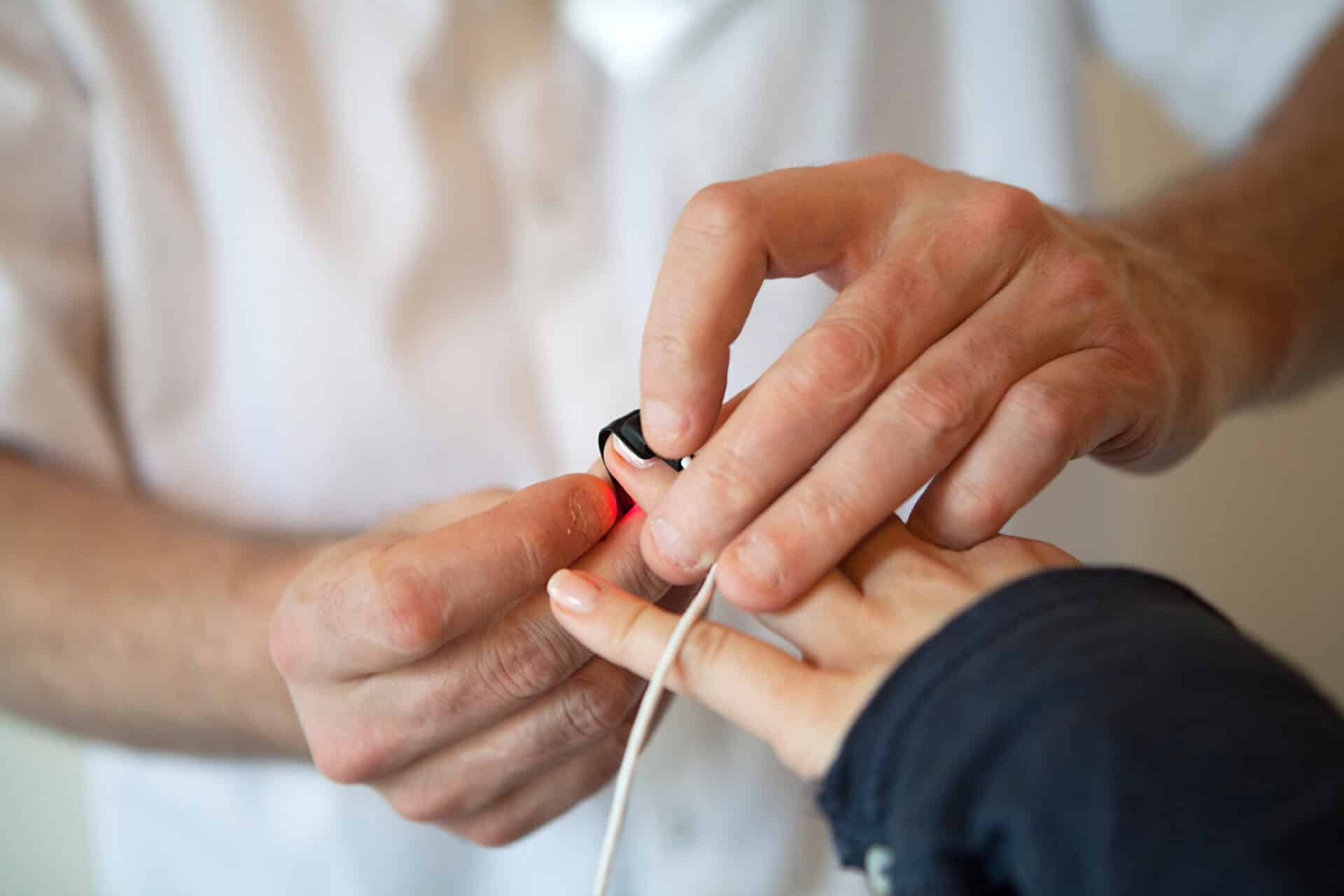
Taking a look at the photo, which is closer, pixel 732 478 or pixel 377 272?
pixel 732 478

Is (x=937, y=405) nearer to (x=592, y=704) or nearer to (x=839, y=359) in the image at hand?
(x=839, y=359)

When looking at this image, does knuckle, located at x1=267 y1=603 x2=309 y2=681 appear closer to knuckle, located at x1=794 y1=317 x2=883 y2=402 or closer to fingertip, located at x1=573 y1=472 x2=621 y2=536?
fingertip, located at x1=573 y1=472 x2=621 y2=536

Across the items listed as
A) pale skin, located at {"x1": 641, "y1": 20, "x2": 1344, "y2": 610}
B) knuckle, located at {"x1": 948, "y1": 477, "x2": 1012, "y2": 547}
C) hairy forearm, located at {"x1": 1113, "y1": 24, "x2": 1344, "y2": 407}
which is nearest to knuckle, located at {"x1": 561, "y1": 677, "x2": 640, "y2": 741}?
pale skin, located at {"x1": 641, "y1": 20, "x2": 1344, "y2": 610}

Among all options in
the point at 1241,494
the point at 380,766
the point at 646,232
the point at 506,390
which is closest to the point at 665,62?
the point at 646,232

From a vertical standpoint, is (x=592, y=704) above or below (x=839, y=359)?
below

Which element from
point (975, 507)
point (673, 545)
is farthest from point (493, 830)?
point (975, 507)

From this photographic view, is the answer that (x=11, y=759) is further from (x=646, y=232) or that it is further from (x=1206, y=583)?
(x=1206, y=583)

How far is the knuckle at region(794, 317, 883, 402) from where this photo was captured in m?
0.46

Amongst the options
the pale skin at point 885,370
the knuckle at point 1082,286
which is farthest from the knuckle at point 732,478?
the knuckle at point 1082,286

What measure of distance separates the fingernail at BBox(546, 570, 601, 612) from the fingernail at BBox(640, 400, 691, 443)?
8cm

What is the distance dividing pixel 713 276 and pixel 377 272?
35 centimetres

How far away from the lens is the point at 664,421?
1.59 feet

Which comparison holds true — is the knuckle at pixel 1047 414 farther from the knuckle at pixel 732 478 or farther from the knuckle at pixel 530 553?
the knuckle at pixel 530 553

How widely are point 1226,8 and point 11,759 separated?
1.58 m
